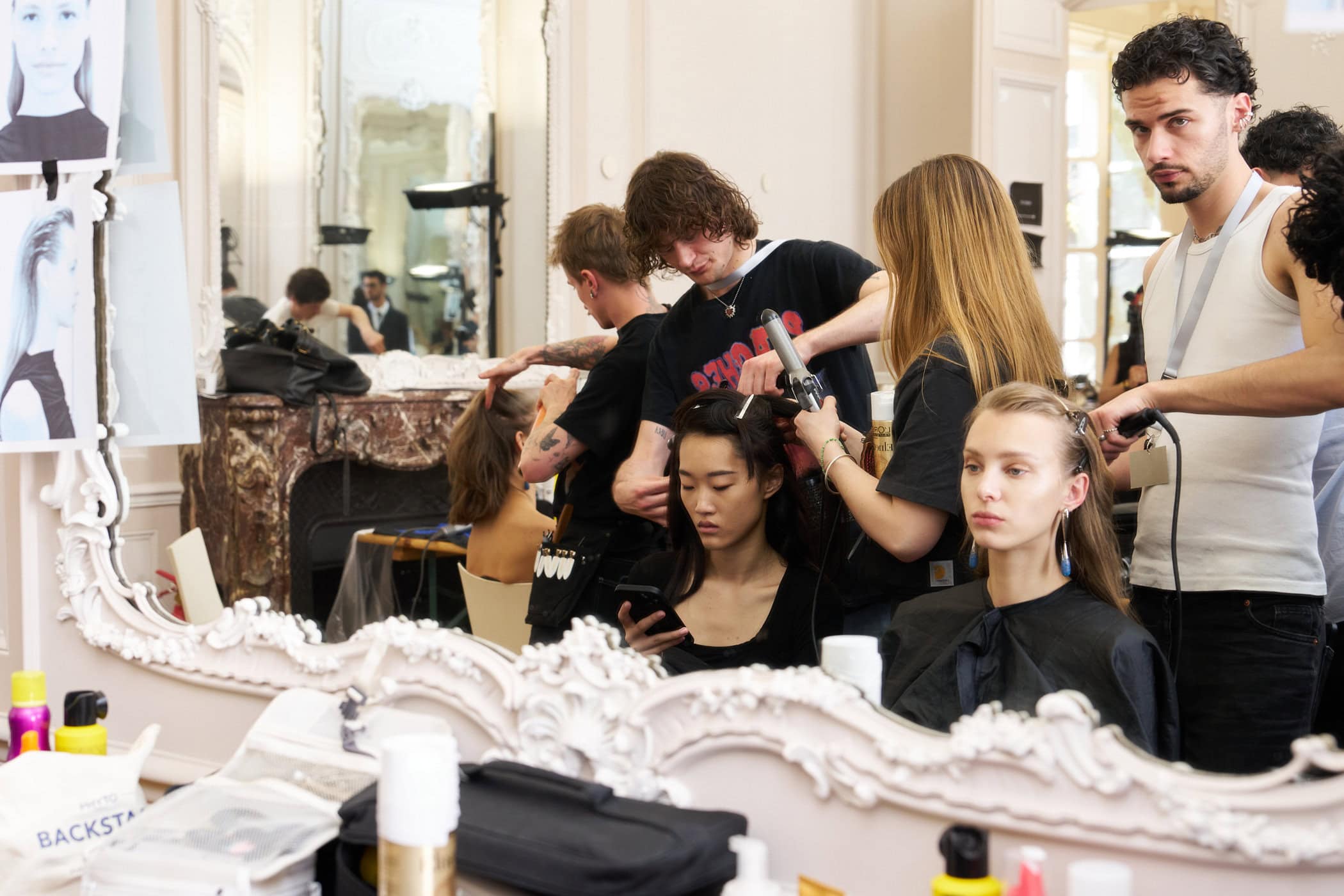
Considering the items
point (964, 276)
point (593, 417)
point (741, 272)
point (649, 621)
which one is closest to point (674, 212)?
point (741, 272)

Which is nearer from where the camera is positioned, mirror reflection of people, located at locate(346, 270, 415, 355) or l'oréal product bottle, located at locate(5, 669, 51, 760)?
l'oréal product bottle, located at locate(5, 669, 51, 760)

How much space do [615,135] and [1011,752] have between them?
200 centimetres

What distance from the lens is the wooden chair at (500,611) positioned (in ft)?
3.81

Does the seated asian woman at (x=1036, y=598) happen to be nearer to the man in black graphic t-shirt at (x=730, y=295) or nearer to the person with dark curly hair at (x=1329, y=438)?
the person with dark curly hair at (x=1329, y=438)

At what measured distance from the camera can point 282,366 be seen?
1.54 m

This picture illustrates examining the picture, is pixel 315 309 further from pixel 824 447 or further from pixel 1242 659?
pixel 1242 659

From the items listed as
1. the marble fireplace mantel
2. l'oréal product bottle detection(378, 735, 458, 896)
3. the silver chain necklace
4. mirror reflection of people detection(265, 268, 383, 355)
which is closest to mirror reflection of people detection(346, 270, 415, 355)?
mirror reflection of people detection(265, 268, 383, 355)

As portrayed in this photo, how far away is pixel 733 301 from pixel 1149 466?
1.56ft

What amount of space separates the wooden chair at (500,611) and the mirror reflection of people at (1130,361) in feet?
1.92

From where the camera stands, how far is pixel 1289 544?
3.34 feet

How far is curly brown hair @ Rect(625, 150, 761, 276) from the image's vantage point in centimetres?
131

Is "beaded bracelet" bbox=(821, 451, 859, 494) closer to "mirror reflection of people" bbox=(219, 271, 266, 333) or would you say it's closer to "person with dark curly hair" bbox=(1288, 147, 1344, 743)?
"person with dark curly hair" bbox=(1288, 147, 1344, 743)

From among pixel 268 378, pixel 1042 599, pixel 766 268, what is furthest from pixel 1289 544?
pixel 268 378

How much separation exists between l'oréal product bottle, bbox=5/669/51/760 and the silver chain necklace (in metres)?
0.82
